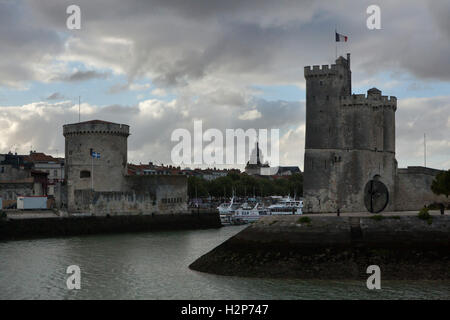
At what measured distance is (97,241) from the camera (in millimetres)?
43531

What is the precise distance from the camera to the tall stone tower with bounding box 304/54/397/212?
4331cm

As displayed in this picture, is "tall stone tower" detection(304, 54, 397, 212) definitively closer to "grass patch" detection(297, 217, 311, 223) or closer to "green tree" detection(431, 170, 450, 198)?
"green tree" detection(431, 170, 450, 198)

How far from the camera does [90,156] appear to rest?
186 feet

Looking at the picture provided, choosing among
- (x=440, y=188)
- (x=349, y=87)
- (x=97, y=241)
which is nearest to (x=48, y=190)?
(x=97, y=241)

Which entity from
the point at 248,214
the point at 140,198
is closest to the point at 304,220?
the point at 140,198

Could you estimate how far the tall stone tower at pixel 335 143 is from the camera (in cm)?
4331

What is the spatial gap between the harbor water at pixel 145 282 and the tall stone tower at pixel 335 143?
10.6 metres

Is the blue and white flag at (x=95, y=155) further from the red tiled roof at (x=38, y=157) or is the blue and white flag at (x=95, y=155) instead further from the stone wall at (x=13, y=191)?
the red tiled roof at (x=38, y=157)

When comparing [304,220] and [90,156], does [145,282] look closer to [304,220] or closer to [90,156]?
[304,220]

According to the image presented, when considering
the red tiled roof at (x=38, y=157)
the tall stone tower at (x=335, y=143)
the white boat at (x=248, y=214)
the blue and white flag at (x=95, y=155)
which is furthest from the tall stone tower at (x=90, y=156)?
the red tiled roof at (x=38, y=157)

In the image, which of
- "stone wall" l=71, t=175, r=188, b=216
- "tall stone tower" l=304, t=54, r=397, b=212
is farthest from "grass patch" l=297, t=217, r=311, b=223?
"stone wall" l=71, t=175, r=188, b=216
